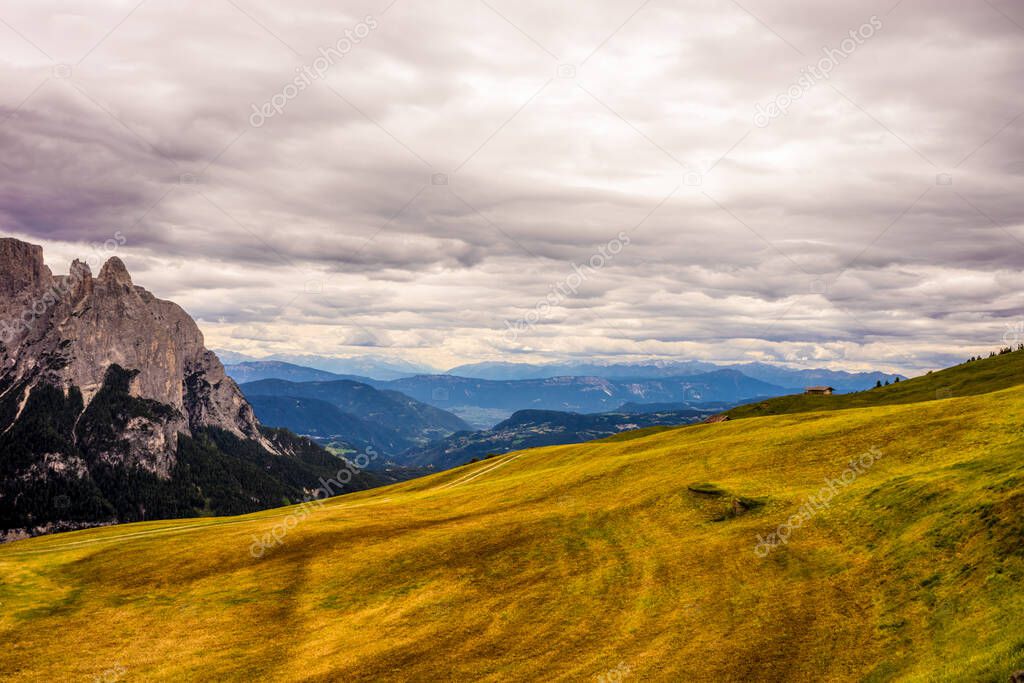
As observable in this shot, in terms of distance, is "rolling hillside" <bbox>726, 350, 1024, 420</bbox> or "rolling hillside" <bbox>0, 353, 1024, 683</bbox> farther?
"rolling hillside" <bbox>726, 350, 1024, 420</bbox>

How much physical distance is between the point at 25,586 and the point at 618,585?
5461 centimetres

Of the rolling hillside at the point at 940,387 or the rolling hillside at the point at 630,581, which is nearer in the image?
the rolling hillside at the point at 630,581

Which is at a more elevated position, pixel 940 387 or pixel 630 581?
pixel 940 387

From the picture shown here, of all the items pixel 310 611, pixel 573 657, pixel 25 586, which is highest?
pixel 25 586

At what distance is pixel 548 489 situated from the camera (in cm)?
7662

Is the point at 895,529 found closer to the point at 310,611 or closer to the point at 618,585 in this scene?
the point at 618,585

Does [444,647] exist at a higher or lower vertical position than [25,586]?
lower

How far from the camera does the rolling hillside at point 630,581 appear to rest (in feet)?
108

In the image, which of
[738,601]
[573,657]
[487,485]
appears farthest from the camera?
[487,485]

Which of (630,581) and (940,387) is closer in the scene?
(630,581)

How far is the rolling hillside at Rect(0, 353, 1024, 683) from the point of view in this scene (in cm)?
3278

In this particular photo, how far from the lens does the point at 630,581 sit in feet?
150

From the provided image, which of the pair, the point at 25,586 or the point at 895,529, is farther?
the point at 25,586

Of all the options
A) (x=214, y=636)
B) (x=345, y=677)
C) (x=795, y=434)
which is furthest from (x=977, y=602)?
(x=214, y=636)
